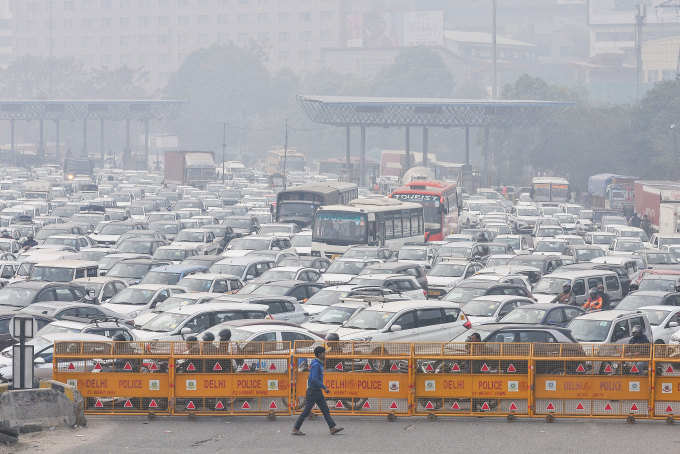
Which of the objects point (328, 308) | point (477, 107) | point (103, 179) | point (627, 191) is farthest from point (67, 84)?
point (328, 308)

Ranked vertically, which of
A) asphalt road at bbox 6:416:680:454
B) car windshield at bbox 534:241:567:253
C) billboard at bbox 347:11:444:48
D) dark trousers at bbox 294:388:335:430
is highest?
billboard at bbox 347:11:444:48

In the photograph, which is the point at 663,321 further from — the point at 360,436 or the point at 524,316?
the point at 360,436

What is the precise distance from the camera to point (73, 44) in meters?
187

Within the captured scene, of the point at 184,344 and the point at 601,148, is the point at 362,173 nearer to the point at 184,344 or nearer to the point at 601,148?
the point at 601,148

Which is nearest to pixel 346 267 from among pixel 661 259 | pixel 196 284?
pixel 196 284

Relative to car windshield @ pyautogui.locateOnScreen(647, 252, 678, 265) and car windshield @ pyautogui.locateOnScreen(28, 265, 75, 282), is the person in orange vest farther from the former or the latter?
car windshield @ pyautogui.locateOnScreen(28, 265, 75, 282)

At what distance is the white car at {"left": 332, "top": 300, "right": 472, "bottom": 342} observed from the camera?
58.5 ft

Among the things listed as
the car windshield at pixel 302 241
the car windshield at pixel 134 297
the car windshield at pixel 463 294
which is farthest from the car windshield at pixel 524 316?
the car windshield at pixel 302 241

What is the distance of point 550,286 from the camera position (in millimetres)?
24781

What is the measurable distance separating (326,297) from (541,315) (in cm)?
510

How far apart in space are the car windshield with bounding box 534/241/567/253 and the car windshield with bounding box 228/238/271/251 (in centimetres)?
923

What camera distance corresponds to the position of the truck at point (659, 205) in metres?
43.4

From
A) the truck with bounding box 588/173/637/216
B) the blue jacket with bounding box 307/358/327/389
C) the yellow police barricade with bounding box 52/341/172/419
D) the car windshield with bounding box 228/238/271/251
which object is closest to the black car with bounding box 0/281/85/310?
the yellow police barricade with bounding box 52/341/172/419

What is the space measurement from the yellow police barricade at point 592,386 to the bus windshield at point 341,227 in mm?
21040
